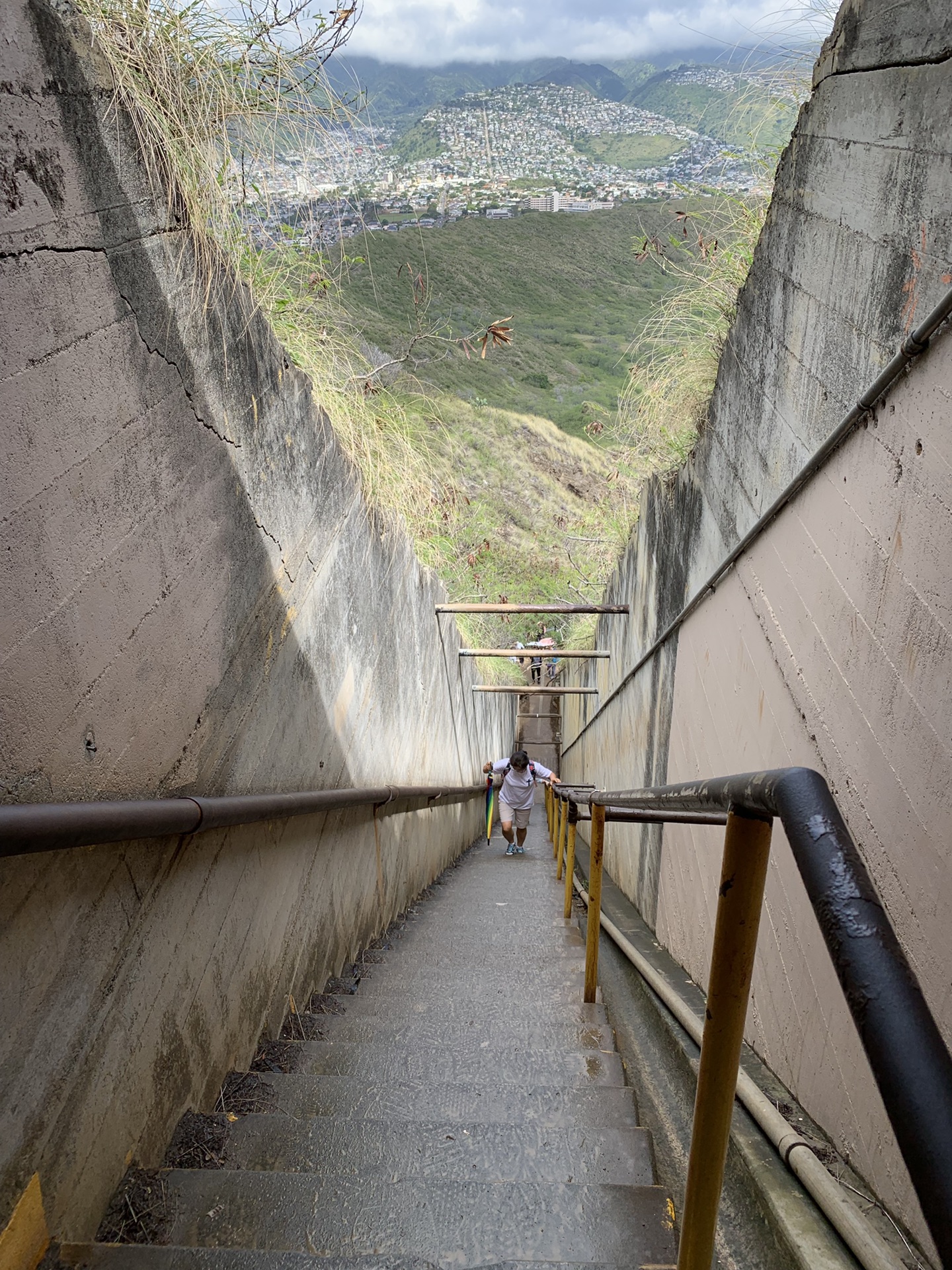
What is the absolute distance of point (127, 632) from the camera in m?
1.81

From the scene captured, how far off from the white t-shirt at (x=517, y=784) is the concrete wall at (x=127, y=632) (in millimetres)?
6577

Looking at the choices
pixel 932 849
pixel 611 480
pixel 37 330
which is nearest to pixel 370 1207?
pixel 932 849

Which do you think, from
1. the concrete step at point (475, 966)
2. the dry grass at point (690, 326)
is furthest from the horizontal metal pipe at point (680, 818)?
the dry grass at point (690, 326)

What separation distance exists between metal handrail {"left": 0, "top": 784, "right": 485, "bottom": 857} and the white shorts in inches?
291

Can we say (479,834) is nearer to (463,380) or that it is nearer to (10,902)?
(10,902)

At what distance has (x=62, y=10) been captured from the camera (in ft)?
5.57

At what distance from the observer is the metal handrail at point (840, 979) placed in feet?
2.02

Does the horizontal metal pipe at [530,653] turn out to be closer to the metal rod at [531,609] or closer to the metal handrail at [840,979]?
the metal rod at [531,609]

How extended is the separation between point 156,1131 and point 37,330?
162 cm

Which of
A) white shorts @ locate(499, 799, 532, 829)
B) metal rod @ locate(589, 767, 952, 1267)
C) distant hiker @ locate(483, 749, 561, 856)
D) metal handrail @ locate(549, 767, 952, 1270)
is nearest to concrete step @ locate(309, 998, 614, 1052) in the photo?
metal handrail @ locate(549, 767, 952, 1270)

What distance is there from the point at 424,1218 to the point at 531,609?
5490mm

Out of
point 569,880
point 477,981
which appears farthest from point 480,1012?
point 569,880

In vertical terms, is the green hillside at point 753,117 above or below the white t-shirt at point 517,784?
above

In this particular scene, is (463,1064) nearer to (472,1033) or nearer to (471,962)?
(472,1033)
